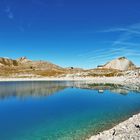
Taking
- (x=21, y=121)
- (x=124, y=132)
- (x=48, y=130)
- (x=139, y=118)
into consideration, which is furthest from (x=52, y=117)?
(x=124, y=132)

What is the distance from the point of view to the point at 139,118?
33.5 m

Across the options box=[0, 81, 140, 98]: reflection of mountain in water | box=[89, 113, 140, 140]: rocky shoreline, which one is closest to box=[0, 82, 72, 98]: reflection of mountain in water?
box=[0, 81, 140, 98]: reflection of mountain in water

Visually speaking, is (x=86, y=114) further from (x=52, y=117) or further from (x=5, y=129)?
(x=5, y=129)

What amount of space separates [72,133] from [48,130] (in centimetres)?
351

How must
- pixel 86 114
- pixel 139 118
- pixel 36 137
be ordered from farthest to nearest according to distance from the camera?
pixel 86 114
pixel 139 118
pixel 36 137

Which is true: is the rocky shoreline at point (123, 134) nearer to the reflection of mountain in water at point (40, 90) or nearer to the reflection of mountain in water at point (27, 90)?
the reflection of mountain in water at point (40, 90)

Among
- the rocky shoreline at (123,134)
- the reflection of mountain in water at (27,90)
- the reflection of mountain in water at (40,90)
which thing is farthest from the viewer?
the reflection of mountain in water at (40,90)

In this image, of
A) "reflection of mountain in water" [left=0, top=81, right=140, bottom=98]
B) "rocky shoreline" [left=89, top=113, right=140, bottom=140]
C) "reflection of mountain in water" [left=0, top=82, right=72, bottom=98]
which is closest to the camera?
"rocky shoreline" [left=89, top=113, right=140, bottom=140]

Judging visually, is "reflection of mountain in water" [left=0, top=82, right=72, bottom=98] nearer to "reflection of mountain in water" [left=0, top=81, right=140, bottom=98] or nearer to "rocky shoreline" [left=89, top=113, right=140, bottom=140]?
"reflection of mountain in water" [left=0, top=81, right=140, bottom=98]

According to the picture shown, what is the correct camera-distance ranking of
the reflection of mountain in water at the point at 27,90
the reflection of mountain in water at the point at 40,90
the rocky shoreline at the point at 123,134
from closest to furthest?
the rocky shoreline at the point at 123,134 → the reflection of mountain in water at the point at 27,90 → the reflection of mountain in water at the point at 40,90

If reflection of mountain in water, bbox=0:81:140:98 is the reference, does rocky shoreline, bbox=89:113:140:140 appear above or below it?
below

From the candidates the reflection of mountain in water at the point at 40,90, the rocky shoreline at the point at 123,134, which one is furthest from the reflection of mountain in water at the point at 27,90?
the rocky shoreline at the point at 123,134

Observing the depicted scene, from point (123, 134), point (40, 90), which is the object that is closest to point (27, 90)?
point (40, 90)

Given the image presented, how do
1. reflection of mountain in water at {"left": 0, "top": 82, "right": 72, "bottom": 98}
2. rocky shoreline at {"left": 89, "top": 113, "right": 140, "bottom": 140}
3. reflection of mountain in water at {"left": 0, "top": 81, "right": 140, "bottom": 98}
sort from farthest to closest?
reflection of mountain in water at {"left": 0, "top": 81, "right": 140, "bottom": 98}
reflection of mountain in water at {"left": 0, "top": 82, "right": 72, "bottom": 98}
rocky shoreline at {"left": 89, "top": 113, "right": 140, "bottom": 140}
